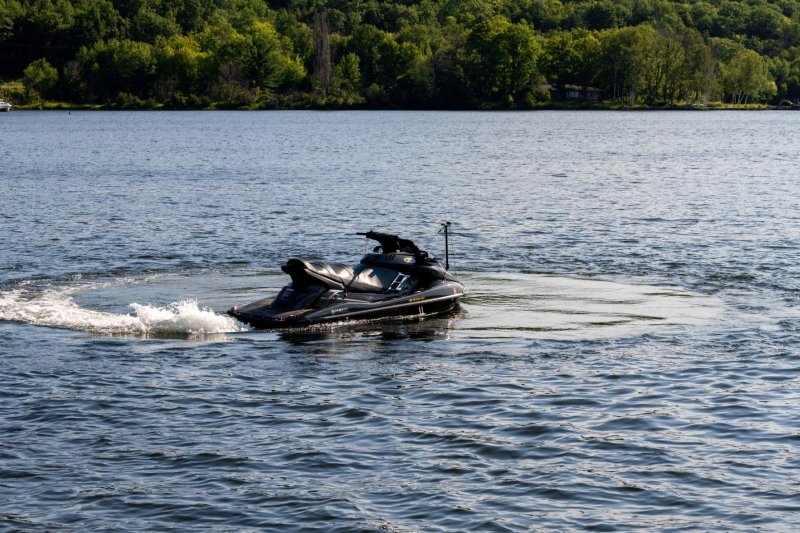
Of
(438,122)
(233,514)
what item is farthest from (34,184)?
(438,122)

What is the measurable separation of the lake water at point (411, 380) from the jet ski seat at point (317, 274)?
1198 millimetres

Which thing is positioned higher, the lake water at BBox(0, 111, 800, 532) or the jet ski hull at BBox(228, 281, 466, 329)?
the jet ski hull at BBox(228, 281, 466, 329)

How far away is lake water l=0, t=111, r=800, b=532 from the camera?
56.1ft

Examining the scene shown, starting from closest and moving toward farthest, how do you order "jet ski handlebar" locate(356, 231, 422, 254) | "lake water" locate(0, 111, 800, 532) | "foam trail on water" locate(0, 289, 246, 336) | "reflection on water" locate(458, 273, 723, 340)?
"lake water" locate(0, 111, 800, 532) → "foam trail on water" locate(0, 289, 246, 336) → "reflection on water" locate(458, 273, 723, 340) → "jet ski handlebar" locate(356, 231, 422, 254)

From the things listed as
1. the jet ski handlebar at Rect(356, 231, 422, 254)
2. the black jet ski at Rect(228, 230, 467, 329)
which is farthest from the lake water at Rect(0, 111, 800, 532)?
the jet ski handlebar at Rect(356, 231, 422, 254)

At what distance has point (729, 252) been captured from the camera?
41062mm

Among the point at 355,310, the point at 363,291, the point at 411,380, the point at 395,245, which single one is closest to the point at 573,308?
the point at 395,245

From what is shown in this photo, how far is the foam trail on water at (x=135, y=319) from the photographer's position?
27194mm

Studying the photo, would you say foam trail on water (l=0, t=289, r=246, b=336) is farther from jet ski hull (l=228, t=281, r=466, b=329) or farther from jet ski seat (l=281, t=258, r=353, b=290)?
jet ski seat (l=281, t=258, r=353, b=290)

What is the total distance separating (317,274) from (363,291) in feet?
4.93

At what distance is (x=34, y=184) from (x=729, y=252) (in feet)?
143

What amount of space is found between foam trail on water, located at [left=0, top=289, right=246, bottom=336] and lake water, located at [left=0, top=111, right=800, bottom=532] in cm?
9

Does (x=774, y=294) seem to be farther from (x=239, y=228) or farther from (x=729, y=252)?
(x=239, y=228)

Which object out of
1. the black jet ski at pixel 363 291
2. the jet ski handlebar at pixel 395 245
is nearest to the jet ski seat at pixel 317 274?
the black jet ski at pixel 363 291
